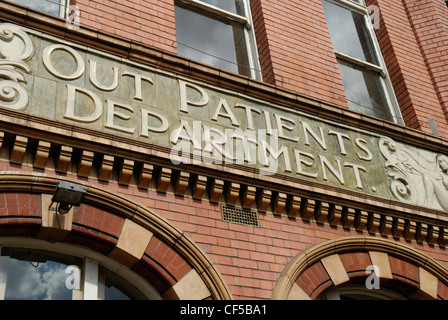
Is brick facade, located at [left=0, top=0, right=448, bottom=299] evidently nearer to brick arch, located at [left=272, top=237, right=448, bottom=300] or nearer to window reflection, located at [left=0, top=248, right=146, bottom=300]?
brick arch, located at [left=272, top=237, right=448, bottom=300]

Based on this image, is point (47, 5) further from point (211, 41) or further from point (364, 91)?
point (364, 91)

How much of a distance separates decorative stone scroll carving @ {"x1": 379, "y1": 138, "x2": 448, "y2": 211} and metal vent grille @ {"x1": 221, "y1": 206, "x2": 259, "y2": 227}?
94.3 inches

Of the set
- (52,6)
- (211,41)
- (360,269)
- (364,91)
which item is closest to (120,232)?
(360,269)

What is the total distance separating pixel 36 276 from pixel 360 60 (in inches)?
282

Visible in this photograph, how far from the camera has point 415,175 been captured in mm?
8688

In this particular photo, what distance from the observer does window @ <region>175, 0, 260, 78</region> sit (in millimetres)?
8766

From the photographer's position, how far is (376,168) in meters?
8.30

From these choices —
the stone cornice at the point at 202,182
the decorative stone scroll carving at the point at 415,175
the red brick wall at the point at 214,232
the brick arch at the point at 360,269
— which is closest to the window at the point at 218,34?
the decorative stone scroll carving at the point at 415,175

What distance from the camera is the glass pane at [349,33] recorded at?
1072 cm

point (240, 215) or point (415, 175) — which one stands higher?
point (415, 175)

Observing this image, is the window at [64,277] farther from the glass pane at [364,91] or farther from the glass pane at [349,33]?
the glass pane at [349,33]

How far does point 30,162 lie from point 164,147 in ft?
4.64
